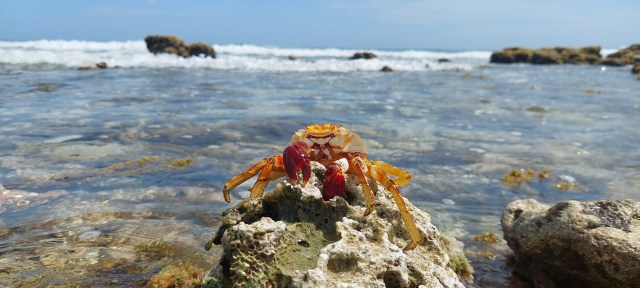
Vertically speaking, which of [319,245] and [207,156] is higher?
[319,245]

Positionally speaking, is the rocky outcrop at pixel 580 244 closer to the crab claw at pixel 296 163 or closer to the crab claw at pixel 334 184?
the crab claw at pixel 334 184

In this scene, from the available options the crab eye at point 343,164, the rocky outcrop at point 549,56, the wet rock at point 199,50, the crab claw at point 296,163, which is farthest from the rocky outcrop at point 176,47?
the crab claw at point 296,163

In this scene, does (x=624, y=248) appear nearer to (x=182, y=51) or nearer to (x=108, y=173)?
(x=108, y=173)

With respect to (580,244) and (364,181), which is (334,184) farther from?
(580,244)

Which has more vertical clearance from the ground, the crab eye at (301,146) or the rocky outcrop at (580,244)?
the crab eye at (301,146)

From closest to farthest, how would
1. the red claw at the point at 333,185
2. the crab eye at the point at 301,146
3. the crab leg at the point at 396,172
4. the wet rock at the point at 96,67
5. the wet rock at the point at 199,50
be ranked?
1. the red claw at the point at 333,185
2. the crab eye at the point at 301,146
3. the crab leg at the point at 396,172
4. the wet rock at the point at 96,67
5. the wet rock at the point at 199,50

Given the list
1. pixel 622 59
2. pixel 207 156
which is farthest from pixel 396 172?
pixel 622 59
